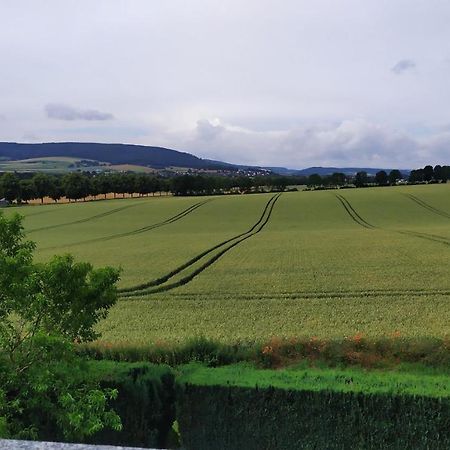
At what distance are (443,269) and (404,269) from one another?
8.16ft

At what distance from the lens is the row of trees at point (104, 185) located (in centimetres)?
12862

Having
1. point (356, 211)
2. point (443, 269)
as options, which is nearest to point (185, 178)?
point (356, 211)

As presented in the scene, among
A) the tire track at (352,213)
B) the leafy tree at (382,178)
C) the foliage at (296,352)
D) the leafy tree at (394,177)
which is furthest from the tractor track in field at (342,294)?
the leafy tree at (394,177)

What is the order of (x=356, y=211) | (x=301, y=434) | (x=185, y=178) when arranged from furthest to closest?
(x=185, y=178) < (x=356, y=211) < (x=301, y=434)

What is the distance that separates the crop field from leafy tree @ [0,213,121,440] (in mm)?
8663

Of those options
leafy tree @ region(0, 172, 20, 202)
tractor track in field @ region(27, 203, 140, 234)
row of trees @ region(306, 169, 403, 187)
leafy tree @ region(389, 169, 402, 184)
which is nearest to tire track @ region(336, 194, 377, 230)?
tractor track in field @ region(27, 203, 140, 234)

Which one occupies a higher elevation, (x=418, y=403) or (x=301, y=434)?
(x=418, y=403)

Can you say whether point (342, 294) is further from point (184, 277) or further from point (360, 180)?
point (360, 180)

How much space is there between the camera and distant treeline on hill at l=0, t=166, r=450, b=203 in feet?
427

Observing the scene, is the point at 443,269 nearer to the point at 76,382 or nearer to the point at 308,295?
the point at 308,295

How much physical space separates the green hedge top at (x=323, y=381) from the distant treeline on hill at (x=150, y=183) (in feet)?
401

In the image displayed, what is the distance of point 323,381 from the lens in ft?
44.6

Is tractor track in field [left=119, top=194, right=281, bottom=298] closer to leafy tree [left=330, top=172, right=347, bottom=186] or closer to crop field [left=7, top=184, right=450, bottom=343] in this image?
crop field [left=7, top=184, right=450, bottom=343]

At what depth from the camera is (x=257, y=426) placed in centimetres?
1352
